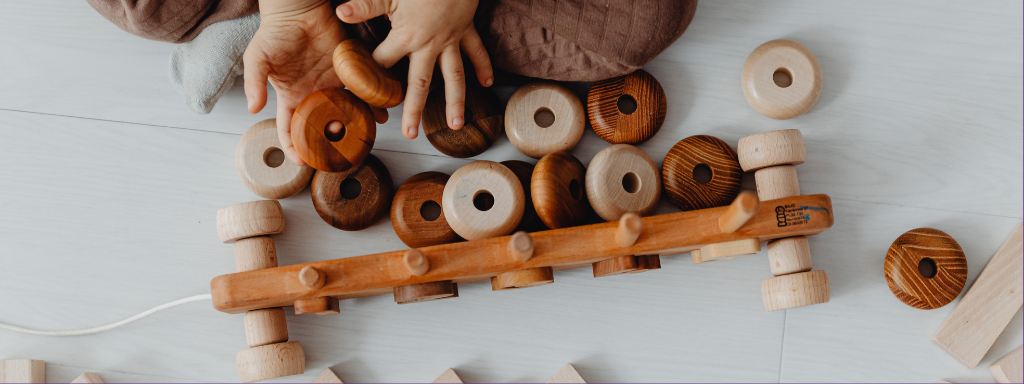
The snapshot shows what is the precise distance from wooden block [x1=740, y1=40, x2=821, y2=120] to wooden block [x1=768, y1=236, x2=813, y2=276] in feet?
0.55

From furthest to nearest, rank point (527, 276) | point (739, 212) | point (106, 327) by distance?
point (106, 327) < point (527, 276) < point (739, 212)

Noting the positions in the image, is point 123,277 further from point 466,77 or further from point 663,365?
point 663,365

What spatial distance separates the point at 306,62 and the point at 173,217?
11.1 inches

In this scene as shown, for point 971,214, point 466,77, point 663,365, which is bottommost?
point 663,365

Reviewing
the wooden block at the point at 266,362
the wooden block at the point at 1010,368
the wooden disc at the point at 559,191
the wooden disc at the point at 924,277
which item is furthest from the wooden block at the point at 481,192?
the wooden block at the point at 1010,368

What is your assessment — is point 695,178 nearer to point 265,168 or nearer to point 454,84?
point 454,84

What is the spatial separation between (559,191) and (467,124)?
0.47ft

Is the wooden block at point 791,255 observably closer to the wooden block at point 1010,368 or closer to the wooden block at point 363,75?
the wooden block at point 1010,368

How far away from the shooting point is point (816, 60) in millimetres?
756

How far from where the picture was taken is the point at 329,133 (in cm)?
62

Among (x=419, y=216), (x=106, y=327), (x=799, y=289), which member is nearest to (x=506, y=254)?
(x=419, y=216)

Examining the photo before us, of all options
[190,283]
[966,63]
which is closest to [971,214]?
[966,63]

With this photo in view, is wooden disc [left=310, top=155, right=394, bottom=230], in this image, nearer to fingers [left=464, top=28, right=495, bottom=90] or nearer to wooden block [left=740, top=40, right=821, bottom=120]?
fingers [left=464, top=28, right=495, bottom=90]

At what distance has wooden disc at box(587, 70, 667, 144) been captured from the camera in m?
0.73
